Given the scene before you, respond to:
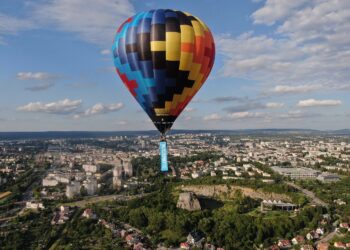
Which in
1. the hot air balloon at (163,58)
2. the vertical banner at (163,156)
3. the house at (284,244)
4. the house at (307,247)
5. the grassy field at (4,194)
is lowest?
the house at (284,244)

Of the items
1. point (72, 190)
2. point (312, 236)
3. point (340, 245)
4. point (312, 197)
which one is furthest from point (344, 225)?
point (72, 190)

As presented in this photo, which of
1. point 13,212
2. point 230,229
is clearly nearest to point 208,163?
point 13,212

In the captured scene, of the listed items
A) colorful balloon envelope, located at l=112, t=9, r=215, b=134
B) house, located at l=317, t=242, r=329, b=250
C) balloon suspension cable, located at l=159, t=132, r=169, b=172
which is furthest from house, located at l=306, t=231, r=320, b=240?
colorful balloon envelope, located at l=112, t=9, r=215, b=134

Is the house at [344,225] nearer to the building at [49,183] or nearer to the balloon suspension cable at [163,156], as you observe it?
the balloon suspension cable at [163,156]

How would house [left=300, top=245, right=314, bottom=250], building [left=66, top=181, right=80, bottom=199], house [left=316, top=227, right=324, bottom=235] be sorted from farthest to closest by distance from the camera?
building [left=66, top=181, right=80, bottom=199]
house [left=316, top=227, right=324, bottom=235]
house [left=300, top=245, right=314, bottom=250]

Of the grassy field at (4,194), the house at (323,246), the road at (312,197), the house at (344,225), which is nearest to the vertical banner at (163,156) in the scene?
the house at (323,246)

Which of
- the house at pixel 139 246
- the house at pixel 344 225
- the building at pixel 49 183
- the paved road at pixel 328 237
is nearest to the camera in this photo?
the house at pixel 139 246

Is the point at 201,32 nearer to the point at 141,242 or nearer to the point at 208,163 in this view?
the point at 141,242

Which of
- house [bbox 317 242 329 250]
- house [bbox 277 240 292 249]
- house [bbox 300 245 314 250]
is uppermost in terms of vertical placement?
house [bbox 317 242 329 250]

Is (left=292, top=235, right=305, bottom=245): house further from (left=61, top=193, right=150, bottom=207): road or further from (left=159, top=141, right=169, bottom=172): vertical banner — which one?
(left=61, top=193, right=150, bottom=207): road
